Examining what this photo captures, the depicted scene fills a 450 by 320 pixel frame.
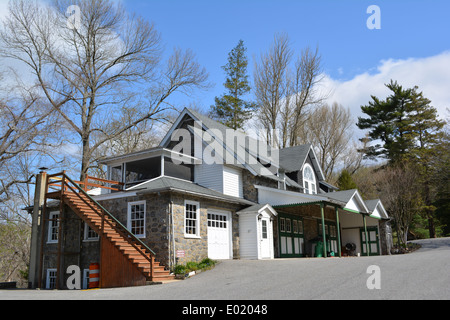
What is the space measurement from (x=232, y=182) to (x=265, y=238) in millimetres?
3345

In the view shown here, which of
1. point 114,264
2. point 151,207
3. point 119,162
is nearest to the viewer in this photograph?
point 114,264

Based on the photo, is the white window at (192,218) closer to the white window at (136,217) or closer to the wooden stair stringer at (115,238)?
the white window at (136,217)

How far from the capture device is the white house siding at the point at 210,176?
19.4 m

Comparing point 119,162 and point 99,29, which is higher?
point 99,29

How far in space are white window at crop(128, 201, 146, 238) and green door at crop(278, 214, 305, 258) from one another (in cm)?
839

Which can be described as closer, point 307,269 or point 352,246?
point 307,269

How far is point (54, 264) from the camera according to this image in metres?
17.7

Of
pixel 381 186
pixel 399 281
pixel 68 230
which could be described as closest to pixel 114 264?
pixel 68 230

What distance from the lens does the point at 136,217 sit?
52.4 ft

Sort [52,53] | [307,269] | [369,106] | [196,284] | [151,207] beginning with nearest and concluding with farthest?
[196,284] < [307,269] < [151,207] < [52,53] < [369,106]

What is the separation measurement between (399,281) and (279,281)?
3.07 metres

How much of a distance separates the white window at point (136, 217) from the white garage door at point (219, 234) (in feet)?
10.4

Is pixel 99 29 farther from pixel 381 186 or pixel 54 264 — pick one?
pixel 381 186

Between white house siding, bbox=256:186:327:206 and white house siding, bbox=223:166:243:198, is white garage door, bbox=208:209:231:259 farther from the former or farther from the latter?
white house siding, bbox=256:186:327:206
